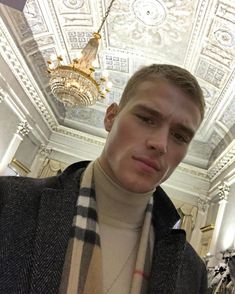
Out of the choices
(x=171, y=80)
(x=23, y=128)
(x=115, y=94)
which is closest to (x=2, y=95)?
(x=23, y=128)

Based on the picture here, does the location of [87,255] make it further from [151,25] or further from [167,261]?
[151,25]

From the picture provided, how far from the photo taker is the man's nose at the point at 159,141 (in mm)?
1157

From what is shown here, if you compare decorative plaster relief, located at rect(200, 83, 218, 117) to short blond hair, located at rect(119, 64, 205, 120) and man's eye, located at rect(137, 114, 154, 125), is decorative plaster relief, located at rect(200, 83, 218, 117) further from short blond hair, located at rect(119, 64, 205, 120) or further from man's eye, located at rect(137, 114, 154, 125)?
man's eye, located at rect(137, 114, 154, 125)

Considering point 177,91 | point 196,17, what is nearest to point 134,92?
point 177,91

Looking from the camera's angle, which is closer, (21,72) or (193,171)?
(21,72)

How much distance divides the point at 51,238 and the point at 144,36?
876 cm

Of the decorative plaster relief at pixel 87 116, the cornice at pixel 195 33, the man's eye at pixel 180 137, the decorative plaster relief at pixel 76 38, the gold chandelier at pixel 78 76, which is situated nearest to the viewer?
the man's eye at pixel 180 137

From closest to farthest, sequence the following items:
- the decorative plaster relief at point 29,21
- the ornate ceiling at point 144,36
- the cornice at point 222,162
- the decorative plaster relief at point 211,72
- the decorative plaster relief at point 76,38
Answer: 1. the ornate ceiling at point 144,36
2. the decorative plaster relief at point 29,21
3. the decorative plaster relief at point 211,72
4. the decorative plaster relief at point 76,38
5. the cornice at point 222,162

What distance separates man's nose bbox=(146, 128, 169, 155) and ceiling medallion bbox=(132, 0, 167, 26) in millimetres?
7373

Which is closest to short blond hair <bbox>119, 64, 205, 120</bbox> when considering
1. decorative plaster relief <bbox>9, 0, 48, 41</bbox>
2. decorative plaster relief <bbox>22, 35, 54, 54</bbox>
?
decorative plaster relief <bbox>9, 0, 48, 41</bbox>

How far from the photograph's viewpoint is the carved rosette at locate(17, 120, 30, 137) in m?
11.5

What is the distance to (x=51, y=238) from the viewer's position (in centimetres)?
100

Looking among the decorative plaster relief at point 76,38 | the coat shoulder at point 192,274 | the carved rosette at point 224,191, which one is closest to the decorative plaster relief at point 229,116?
the carved rosette at point 224,191

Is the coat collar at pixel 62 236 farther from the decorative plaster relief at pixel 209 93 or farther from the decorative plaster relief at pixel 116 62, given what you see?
the decorative plaster relief at pixel 116 62
